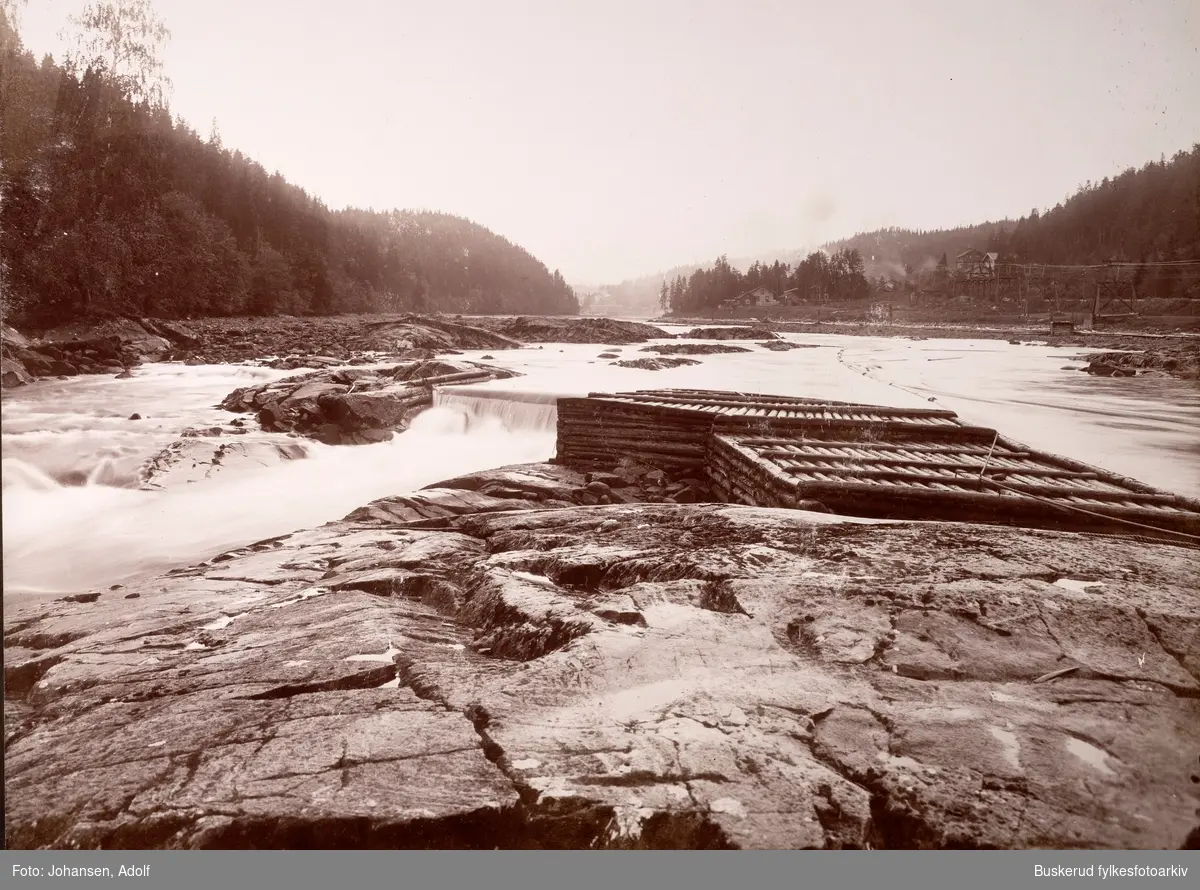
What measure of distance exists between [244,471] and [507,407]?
5.30 m

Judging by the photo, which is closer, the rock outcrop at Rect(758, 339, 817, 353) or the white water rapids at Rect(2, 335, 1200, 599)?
the white water rapids at Rect(2, 335, 1200, 599)

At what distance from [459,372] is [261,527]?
8.58 m

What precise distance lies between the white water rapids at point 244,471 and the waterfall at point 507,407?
31mm

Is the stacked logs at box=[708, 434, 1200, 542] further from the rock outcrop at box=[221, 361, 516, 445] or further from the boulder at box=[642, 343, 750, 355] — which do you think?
the boulder at box=[642, 343, 750, 355]

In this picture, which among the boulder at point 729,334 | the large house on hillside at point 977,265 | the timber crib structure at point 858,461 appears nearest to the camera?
the timber crib structure at point 858,461

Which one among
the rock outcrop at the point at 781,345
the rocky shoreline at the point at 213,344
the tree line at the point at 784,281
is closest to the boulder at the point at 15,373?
the rocky shoreline at the point at 213,344

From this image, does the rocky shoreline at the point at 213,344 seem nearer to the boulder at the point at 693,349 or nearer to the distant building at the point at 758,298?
the boulder at the point at 693,349

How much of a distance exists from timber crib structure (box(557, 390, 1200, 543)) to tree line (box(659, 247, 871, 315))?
215 ft

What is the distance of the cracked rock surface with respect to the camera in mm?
2061

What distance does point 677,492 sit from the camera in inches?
302

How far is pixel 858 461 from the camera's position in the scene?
6.28 meters

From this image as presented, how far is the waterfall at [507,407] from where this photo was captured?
40.0 ft

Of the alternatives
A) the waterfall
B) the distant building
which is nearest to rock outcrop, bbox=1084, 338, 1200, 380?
the waterfall

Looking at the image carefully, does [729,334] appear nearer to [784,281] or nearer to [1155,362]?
[1155,362]
